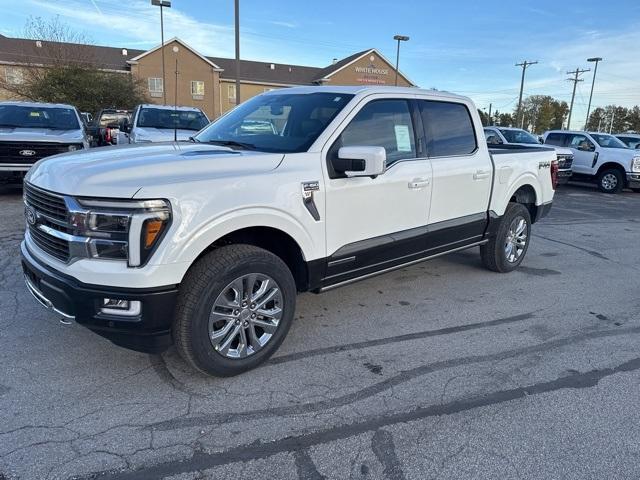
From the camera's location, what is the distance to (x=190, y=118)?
38.0 ft

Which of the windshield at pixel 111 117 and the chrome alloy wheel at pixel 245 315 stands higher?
the windshield at pixel 111 117

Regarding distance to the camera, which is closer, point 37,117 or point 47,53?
point 37,117

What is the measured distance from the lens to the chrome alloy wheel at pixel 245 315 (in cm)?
307

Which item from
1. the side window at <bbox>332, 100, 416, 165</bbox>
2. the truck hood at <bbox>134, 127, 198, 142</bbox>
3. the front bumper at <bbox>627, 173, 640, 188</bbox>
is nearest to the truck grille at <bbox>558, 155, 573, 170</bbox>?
the front bumper at <bbox>627, 173, 640, 188</bbox>

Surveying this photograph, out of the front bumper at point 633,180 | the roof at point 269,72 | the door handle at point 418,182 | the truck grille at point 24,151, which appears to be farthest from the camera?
the roof at point 269,72

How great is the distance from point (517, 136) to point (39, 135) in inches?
560

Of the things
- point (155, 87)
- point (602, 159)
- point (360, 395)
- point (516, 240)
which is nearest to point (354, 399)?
point (360, 395)

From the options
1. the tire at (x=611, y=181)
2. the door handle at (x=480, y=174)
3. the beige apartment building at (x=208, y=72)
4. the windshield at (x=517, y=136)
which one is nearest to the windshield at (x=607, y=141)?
the tire at (x=611, y=181)

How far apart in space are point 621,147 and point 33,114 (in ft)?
56.0

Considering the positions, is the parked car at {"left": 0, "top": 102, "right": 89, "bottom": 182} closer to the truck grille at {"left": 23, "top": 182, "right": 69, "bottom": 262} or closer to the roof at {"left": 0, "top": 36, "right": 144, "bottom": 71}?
the truck grille at {"left": 23, "top": 182, "right": 69, "bottom": 262}

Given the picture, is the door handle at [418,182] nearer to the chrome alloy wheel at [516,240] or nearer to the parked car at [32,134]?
the chrome alloy wheel at [516,240]

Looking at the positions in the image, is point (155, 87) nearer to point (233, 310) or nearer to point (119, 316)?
point (233, 310)

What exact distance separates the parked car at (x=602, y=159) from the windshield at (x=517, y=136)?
116cm

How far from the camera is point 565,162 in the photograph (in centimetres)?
1509
